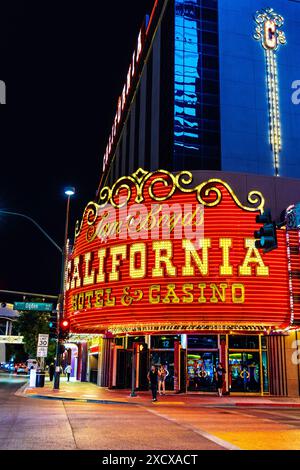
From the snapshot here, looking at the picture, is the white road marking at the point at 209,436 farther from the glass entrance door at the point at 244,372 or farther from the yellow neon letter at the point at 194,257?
the glass entrance door at the point at 244,372

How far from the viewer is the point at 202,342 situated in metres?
29.8

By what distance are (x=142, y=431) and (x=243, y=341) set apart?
17.8 meters

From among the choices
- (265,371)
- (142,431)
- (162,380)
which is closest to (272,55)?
(265,371)

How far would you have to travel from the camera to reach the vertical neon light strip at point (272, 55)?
41.2 meters

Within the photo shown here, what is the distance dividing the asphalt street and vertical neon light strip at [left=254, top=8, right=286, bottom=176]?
28.2 metres

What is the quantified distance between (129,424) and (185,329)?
46.5 ft

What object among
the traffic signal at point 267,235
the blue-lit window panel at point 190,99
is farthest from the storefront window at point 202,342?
the blue-lit window panel at point 190,99

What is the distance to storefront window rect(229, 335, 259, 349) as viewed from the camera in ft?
96.3

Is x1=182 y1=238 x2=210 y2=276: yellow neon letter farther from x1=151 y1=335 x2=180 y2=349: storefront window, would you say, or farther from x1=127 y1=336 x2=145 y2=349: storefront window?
x1=127 y1=336 x2=145 y2=349: storefront window

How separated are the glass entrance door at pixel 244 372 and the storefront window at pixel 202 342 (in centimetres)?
120

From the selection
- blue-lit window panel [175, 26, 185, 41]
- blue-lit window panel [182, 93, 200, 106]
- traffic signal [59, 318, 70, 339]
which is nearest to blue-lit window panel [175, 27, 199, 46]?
→ blue-lit window panel [175, 26, 185, 41]

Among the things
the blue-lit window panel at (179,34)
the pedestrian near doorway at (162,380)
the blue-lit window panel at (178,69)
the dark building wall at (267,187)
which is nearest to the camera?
the pedestrian near doorway at (162,380)

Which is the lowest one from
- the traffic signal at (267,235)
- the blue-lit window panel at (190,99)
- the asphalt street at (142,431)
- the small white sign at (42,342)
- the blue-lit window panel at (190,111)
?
the asphalt street at (142,431)
